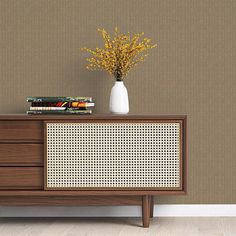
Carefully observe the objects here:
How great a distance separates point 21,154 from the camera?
4082 millimetres

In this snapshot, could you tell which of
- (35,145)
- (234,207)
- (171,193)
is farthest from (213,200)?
(35,145)

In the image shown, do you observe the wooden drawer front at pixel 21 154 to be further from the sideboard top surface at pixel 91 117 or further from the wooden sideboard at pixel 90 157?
the sideboard top surface at pixel 91 117

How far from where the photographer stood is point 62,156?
4.09m

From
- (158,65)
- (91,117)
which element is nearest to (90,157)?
(91,117)

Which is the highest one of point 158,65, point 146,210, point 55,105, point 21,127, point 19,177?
point 158,65

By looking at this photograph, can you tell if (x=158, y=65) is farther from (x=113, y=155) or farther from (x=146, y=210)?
(x=146, y=210)

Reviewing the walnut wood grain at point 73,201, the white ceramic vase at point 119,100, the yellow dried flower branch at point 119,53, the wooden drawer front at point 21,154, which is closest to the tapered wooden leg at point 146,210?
the walnut wood grain at point 73,201

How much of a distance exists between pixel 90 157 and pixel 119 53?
69cm

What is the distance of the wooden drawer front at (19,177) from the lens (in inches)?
161

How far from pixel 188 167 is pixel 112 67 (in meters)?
0.83

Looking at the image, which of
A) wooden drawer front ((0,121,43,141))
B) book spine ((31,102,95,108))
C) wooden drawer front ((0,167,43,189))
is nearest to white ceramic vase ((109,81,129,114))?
book spine ((31,102,95,108))

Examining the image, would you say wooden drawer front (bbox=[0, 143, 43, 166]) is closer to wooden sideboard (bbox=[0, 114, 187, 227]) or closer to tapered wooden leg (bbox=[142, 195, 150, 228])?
wooden sideboard (bbox=[0, 114, 187, 227])

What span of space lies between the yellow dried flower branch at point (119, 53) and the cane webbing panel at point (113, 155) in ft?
1.41

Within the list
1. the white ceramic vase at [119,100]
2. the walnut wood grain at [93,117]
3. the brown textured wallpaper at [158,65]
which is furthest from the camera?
the brown textured wallpaper at [158,65]
